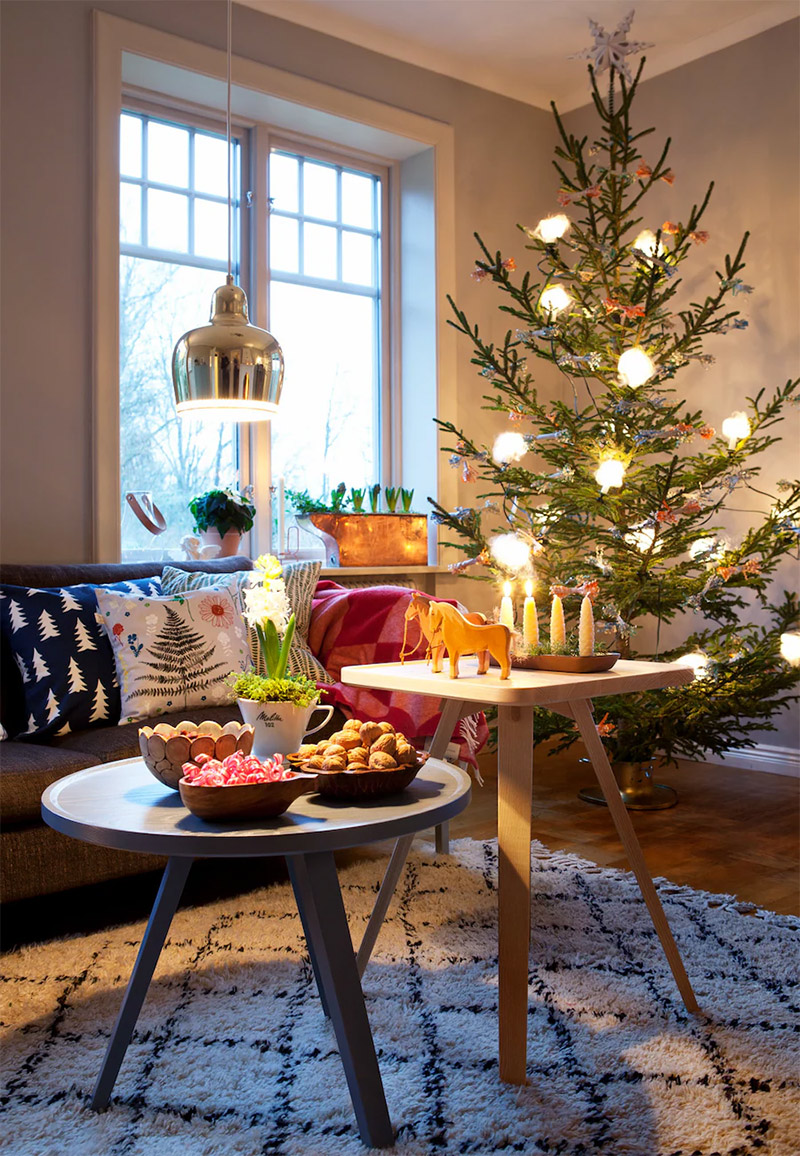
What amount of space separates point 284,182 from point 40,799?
2.87 metres

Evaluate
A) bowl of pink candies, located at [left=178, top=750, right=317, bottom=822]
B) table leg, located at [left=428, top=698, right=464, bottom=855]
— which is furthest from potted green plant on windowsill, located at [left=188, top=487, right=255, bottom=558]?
bowl of pink candies, located at [left=178, top=750, right=317, bottom=822]

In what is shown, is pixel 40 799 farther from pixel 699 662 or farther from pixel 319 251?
pixel 319 251

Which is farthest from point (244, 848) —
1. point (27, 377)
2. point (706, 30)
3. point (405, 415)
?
point (706, 30)

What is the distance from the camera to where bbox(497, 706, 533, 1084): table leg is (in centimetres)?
148

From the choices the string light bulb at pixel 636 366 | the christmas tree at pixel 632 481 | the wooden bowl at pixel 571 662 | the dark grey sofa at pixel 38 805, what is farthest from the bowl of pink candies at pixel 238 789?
the string light bulb at pixel 636 366

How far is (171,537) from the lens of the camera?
360cm

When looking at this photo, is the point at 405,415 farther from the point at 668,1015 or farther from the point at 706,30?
the point at 668,1015

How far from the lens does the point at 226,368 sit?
1.70 meters

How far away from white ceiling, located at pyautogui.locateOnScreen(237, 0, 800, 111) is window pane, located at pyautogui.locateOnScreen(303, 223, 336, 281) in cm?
73

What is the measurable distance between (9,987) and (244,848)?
952mm

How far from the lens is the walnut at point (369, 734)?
4.86ft

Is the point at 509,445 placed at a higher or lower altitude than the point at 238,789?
higher

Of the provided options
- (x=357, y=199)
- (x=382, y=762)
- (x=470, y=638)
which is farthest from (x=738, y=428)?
(x=382, y=762)

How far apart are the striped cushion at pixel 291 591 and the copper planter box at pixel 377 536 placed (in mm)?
806
